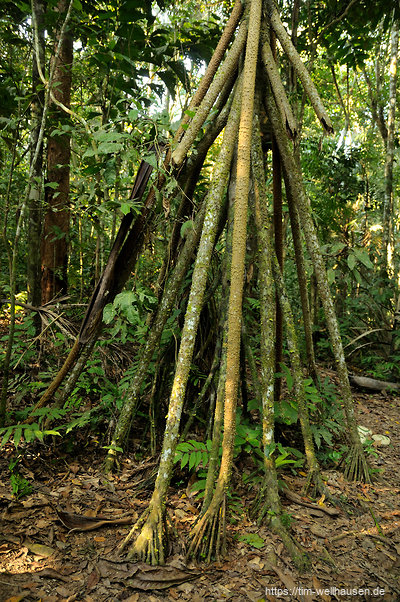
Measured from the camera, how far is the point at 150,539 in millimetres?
2053

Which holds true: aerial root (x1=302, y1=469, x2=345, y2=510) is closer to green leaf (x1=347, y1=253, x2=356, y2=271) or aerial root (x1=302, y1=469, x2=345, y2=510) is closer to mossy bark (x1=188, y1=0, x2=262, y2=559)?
mossy bark (x1=188, y1=0, x2=262, y2=559)

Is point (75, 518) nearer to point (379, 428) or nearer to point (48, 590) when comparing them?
point (48, 590)

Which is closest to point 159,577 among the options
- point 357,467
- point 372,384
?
point 357,467

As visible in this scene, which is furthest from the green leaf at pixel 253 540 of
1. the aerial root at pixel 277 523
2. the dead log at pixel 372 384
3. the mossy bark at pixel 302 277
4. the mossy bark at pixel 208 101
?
the dead log at pixel 372 384

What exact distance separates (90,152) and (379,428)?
392 centimetres

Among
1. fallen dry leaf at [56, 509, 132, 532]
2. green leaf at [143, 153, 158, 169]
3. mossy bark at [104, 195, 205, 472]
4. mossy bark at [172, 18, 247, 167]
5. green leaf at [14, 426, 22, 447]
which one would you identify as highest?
mossy bark at [172, 18, 247, 167]

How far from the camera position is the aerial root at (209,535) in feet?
6.81

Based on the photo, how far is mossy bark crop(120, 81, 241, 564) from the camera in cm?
206

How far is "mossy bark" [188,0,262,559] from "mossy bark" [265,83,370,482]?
62 centimetres

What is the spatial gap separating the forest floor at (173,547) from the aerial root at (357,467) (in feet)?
0.20

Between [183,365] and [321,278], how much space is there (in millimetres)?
1485

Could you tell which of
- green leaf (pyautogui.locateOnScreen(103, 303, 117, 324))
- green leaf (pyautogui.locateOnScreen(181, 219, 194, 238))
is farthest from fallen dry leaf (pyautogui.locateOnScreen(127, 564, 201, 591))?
green leaf (pyautogui.locateOnScreen(181, 219, 194, 238))

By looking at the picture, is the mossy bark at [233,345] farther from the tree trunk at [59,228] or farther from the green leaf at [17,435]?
the tree trunk at [59,228]

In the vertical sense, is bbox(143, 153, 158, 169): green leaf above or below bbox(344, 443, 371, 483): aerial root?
above
